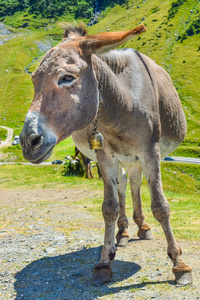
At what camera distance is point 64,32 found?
19.9 ft

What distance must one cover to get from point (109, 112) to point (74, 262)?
3.76 m

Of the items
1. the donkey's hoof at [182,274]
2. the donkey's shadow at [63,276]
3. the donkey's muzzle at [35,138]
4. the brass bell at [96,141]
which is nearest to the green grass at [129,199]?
the donkey's shadow at [63,276]

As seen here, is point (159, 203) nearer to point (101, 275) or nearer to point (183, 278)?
point (183, 278)

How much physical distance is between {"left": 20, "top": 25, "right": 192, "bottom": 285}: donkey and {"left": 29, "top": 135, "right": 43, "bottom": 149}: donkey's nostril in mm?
12

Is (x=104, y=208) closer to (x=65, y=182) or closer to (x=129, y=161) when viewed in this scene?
(x=129, y=161)

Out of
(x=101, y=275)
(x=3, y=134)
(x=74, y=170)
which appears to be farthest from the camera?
(x=3, y=134)

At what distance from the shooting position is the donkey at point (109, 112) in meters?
4.89

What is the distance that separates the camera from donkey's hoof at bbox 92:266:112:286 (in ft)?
21.9

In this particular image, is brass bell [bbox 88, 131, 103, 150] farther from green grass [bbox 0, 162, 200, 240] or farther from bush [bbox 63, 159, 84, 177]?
bush [bbox 63, 159, 84, 177]

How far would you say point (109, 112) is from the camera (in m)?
6.09

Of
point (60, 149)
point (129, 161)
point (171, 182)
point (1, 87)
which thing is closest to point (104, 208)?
point (129, 161)

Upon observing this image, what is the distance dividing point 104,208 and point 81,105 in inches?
109

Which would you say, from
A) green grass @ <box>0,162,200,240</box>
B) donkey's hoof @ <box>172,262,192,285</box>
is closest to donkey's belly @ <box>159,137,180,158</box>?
donkey's hoof @ <box>172,262,192,285</box>

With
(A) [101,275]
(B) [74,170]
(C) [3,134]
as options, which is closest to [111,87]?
(A) [101,275]
